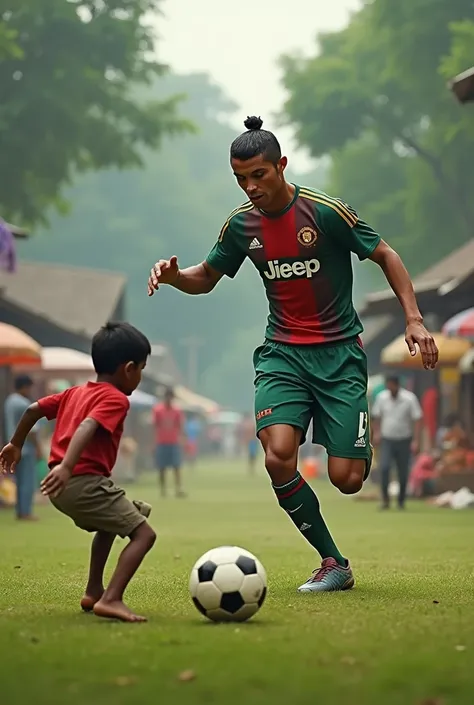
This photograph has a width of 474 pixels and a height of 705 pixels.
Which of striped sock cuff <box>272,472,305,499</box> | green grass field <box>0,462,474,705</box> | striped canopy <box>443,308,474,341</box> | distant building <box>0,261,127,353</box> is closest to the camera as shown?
green grass field <box>0,462,474,705</box>

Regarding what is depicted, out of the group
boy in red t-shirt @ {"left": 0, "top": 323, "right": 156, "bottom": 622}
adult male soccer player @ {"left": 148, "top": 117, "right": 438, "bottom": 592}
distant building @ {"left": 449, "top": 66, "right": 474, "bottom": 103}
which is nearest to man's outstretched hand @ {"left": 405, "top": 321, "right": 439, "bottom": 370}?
adult male soccer player @ {"left": 148, "top": 117, "right": 438, "bottom": 592}

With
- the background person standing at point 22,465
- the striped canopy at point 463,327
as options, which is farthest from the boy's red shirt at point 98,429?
the striped canopy at point 463,327

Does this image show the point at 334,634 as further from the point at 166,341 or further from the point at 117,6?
the point at 166,341

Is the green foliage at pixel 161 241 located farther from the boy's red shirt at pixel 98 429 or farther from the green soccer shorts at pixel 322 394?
the boy's red shirt at pixel 98 429

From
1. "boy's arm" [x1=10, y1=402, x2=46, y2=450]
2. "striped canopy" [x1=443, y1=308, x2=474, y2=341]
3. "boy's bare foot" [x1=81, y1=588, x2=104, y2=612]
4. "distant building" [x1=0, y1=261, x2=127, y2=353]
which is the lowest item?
"boy's bare foot" [x1=81, y1=588, x2=104, y2=612]

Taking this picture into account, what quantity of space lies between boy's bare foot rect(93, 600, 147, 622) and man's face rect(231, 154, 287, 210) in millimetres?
2483

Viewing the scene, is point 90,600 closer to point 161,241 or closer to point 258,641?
point 258,641

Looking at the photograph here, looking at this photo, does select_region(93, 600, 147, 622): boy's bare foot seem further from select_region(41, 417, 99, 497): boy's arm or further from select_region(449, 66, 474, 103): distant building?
select_region(449, 66, 474, 103): distant building

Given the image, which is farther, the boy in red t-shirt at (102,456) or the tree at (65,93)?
the tree at (65,93)

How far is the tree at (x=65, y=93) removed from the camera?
3575 centimetres

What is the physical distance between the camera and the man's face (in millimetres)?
8695

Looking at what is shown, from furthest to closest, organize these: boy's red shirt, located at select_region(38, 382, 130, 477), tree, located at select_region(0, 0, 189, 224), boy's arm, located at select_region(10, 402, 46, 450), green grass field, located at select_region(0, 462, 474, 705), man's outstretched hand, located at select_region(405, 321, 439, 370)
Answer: tree, located at select_region(0, 0, 189, 224)
man's outstretched hand, located at select_region(405, 321, 439, 370)
boy's arm, located at select_region(10, 402, 46, 450)
boy's red shirt, located at select_region(38, 382, 130, 477)
green grass field, located at select_region(0, 462, 474, 705)

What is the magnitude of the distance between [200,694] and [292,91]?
147 feet

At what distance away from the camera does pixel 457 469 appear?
85.5 feet
